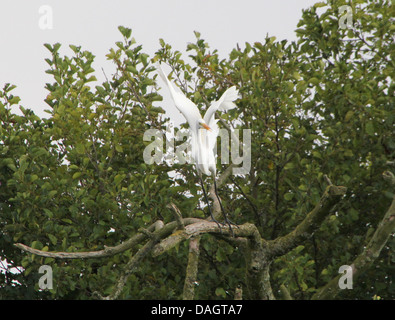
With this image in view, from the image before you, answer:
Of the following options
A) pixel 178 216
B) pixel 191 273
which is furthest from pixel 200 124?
pixel 191 273

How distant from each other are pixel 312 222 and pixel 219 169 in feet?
6.33

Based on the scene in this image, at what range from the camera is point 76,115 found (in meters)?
6.79

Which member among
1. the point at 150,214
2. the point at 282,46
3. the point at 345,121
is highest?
the point at 282,46

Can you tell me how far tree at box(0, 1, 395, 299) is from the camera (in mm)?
6371

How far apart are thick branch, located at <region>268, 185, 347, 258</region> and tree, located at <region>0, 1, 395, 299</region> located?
1.94 ft

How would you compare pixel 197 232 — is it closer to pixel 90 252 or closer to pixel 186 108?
pixel 90 252

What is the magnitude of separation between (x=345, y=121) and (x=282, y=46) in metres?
1.31

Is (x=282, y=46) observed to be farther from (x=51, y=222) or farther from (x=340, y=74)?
(x=51, y=222)

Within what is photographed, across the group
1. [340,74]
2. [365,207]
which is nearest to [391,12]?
[340,74]

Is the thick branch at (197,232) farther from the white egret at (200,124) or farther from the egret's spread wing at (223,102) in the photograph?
the egret's spread wing at (223,102)

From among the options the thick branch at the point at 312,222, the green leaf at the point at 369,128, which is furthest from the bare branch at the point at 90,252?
the green leaf at the point at 369,128

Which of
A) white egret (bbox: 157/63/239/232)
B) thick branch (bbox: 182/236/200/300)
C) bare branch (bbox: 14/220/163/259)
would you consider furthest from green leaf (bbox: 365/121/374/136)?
bare branch (bbox: 14/220/163/259)
